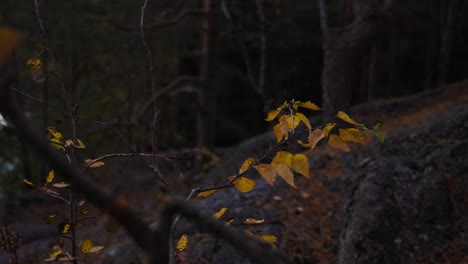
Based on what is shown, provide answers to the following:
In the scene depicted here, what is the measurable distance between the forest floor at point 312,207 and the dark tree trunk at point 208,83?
6.02 feet

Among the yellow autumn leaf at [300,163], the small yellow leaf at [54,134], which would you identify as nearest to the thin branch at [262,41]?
the small yellow leaf at [54,134]

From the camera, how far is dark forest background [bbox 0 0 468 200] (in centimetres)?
877

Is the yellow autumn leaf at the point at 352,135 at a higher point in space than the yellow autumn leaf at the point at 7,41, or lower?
lower

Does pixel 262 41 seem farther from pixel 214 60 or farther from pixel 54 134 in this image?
pixel 54 134

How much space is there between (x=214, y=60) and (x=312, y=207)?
5584 mm

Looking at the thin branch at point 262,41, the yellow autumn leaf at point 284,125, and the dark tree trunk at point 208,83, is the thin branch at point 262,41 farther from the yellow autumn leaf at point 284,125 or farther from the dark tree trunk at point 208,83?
the yellow autumn leaf at point 284,125

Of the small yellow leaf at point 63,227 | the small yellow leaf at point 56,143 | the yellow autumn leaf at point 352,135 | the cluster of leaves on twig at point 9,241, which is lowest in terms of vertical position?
the cluster of leaves on twig at point 9,241

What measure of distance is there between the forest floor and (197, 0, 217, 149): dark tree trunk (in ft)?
6.02

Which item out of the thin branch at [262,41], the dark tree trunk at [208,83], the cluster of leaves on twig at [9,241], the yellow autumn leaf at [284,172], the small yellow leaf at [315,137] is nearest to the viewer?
the yellow autumn leaf at [284,172]

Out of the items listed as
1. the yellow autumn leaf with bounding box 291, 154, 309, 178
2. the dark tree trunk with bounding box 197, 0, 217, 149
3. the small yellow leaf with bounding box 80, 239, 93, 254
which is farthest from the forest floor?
the dark tree trunk with bounding box 197, 0, 217, 149

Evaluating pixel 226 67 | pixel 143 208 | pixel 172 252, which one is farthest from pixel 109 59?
pixel 172 252

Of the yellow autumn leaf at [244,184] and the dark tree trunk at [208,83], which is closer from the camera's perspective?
the yellow autumn leaf at [244,184]

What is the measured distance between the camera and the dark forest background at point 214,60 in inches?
345

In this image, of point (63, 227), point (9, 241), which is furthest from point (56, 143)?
point (9, 241)
